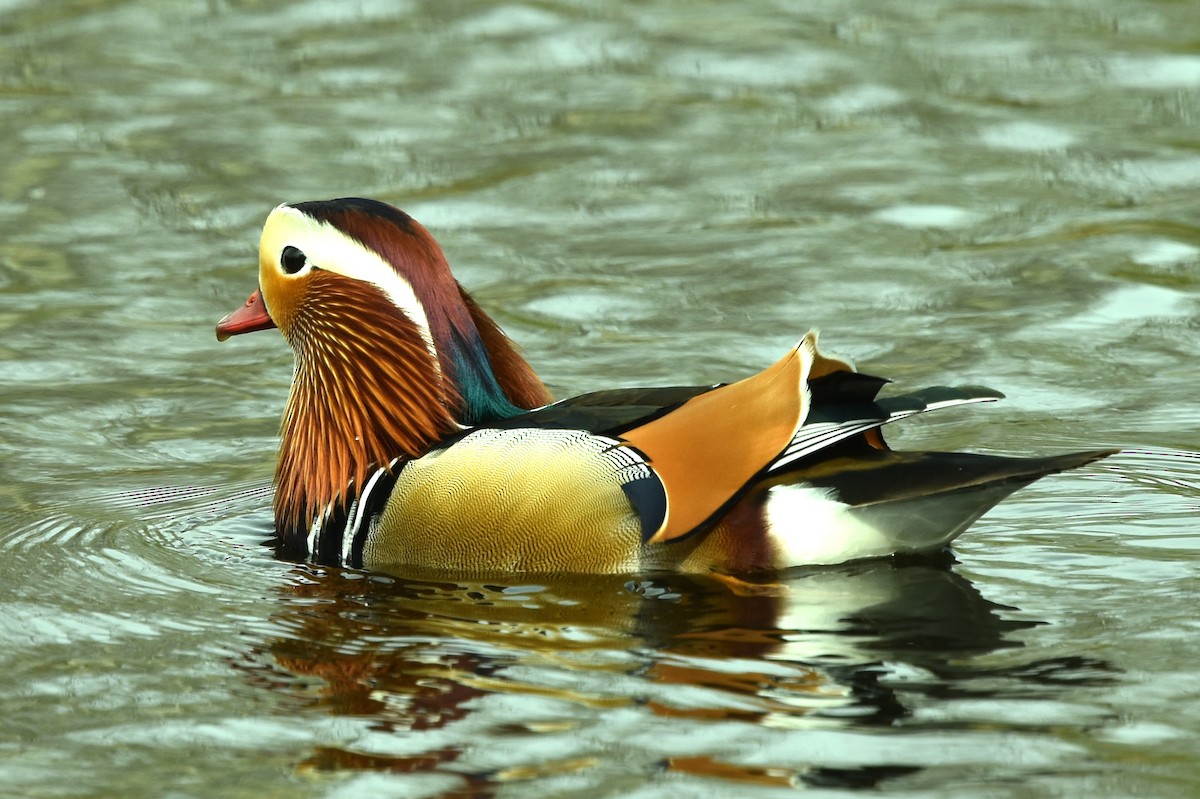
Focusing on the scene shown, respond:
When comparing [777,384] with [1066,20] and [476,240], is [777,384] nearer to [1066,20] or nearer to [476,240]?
[476,240]

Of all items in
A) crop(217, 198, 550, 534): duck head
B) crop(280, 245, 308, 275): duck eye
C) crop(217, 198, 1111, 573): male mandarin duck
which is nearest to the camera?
crop(217, 198, 1111, 573): male mandarin duck

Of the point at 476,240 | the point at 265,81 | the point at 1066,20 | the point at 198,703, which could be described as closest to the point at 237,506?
the point at 198,703

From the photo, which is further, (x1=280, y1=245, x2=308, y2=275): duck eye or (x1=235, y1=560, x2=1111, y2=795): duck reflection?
(x1=280, y1=245, x2=308, y2=275): duck eye

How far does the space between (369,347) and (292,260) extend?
1.11ft

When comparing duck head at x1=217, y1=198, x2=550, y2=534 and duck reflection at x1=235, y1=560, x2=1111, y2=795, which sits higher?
duck head at x1=217, y1=198, x2=550, y2=534

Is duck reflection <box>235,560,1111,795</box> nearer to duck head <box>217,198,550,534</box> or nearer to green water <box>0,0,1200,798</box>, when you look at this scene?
green water <box>0,0,1200,798</box>

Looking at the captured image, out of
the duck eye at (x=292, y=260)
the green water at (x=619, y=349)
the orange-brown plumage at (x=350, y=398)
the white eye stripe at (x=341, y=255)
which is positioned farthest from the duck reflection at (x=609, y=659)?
the duck eye at (x=292, y=260)

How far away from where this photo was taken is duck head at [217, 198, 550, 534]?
19.0 ft

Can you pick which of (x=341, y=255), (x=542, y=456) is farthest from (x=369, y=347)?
(x=542, y=456)

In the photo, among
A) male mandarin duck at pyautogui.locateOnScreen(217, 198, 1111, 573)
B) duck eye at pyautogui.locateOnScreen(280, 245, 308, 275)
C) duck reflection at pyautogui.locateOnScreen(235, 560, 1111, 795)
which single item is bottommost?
duck reflection at pyautogui.locateOnScreen(235, 560, 1111, 795)

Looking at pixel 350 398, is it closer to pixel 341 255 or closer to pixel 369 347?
pixel 369 347

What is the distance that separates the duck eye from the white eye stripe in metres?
0.02

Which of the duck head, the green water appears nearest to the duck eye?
the duck head

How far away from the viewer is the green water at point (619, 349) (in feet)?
14.2
